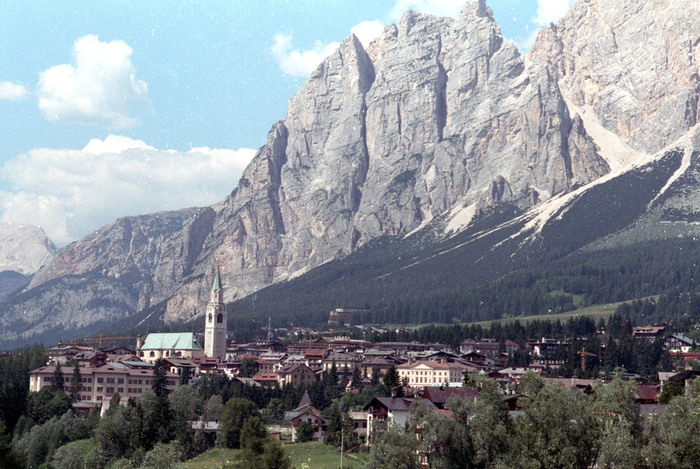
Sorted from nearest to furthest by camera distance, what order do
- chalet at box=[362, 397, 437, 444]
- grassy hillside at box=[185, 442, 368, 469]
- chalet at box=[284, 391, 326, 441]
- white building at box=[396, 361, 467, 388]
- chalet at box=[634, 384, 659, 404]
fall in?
grassy hillside at box=[185, 442, 368, 469], chalet at box=[362, 397, 437, 444], chalet at box=[634, 384, 659, 404], chalet at box=[284, 391, 326, 441], white building at box=[396, 361, 467, 388]

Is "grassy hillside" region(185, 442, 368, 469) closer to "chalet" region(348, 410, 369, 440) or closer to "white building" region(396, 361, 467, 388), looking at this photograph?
"chalet" region(348, 410, 369, 440)

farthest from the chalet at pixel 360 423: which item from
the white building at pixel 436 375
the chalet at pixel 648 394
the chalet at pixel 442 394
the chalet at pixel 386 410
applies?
the white building at pixel 436 375

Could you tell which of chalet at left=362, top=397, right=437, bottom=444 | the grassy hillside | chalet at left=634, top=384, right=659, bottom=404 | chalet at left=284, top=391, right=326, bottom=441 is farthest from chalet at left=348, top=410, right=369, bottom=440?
chalet at left=634, top=384, right=659, bottom=404

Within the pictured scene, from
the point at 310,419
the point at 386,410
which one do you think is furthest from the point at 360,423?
the point at 310,419

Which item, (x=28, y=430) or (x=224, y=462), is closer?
(x=224, y=462)

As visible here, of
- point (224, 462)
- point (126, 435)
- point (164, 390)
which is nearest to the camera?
point (224, 462)

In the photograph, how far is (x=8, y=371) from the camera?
19425cm

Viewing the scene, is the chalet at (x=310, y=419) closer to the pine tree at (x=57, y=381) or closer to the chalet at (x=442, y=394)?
the chalet at (x=442, y=394)

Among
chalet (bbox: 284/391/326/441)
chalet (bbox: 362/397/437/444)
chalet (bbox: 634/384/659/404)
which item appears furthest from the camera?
chalet (bbox: 284/391/326/441)

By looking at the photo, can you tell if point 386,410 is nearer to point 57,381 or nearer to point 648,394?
point 648,394

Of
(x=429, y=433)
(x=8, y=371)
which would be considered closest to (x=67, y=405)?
(x=8, y=371)

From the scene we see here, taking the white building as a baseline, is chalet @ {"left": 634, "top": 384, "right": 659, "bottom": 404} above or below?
below

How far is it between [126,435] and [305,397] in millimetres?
40451

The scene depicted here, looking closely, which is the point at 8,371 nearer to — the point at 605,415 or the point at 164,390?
the point at 164,390
